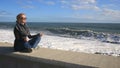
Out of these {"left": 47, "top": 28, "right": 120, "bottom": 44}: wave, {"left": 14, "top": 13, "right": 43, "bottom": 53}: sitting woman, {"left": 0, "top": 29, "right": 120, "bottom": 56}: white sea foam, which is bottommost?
{"left": 47, "top": 28, "right": 120, "bottom": 44}: wave

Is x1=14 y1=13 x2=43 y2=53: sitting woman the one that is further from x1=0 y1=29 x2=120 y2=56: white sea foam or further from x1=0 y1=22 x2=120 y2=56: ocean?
x1=0 y1=29 x2=120 y2=56: white sea foam

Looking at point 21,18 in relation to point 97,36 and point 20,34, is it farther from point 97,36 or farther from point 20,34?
point 97,36

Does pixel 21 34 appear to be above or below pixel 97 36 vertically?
above

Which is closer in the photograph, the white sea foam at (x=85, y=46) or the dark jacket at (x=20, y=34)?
the dark jacket at (x=20, y=34)

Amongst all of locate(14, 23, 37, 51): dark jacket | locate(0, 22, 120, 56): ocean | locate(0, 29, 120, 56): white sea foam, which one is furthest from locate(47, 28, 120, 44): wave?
locate(14, 23, 37, 51): dark jacket

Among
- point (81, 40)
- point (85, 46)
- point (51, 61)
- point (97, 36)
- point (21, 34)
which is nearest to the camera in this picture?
point (51, 61)

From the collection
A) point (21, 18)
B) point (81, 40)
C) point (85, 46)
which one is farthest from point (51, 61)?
point (81, 40)

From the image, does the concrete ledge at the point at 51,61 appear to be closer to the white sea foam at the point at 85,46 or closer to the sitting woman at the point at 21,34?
the sitting woman at the point at 21,34

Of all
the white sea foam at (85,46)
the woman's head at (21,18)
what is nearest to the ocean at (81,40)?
the white sea foam at (85,46)

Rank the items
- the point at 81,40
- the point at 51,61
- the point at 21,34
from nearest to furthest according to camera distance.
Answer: the point at 51,61
the point at 21,34
the point at 81,40

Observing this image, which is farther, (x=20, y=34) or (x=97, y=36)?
(x=97, y=36)

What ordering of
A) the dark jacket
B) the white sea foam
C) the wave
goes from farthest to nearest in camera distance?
the wave → the white sea foam → the dark jacket

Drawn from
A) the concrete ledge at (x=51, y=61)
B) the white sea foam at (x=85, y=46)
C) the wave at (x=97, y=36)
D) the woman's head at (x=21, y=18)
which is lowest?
the wave at (x=97, y=36)

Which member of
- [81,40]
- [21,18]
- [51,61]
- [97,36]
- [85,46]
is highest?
[21,18]
